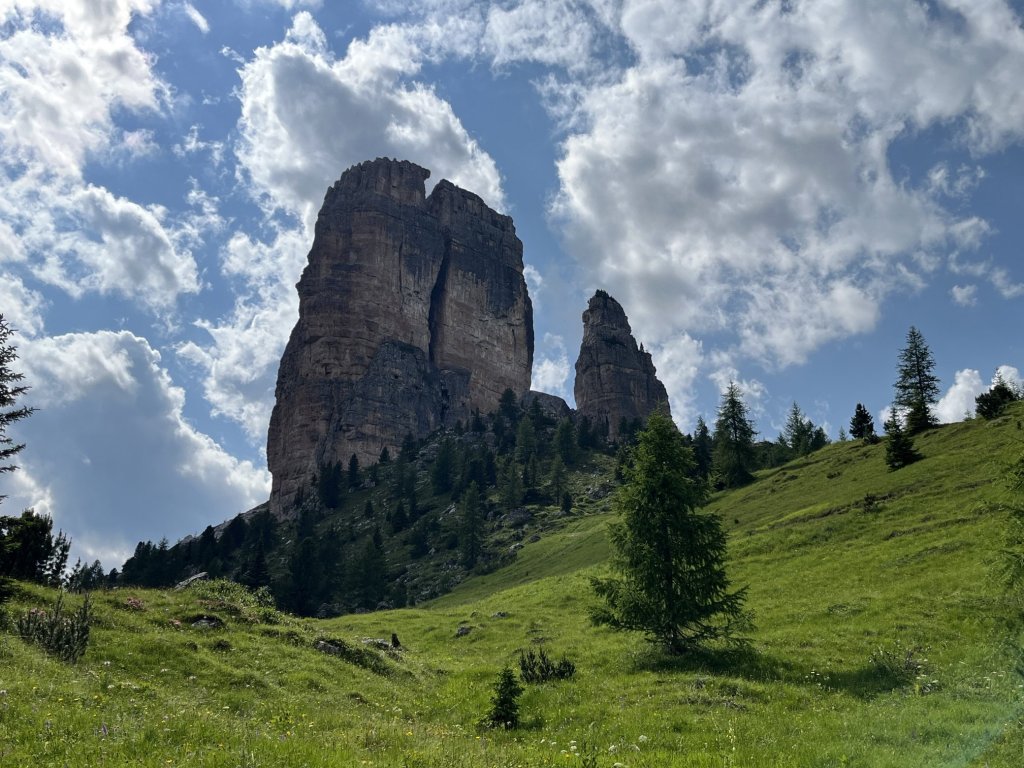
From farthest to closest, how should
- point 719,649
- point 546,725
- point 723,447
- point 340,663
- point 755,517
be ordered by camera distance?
1. point 723,447
2. point 755,517
3. point 719,649
4. point 340,663
5. point 546,725

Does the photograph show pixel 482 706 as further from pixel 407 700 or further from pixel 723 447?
pixel 723 447

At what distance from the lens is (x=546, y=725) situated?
17672 millimetres

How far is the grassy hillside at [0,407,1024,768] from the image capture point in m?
11.7

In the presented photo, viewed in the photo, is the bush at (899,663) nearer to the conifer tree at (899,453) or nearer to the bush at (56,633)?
the bush at (56,633)

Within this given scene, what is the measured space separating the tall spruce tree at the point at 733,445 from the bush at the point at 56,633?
7478cm

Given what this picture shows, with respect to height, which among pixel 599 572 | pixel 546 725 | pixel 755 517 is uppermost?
pixel 755 517

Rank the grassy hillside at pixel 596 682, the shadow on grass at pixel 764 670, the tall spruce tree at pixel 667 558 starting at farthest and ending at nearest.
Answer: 1. the tall spruce tree at pixel 667 558
2. the shadow on grass at pixel 764 670
3. the grassy hillside at pixel 596 682

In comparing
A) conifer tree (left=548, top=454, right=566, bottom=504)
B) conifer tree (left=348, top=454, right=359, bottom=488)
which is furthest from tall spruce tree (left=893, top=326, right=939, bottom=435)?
conifer tree (left=348, top=454, right=359, bottom=488)

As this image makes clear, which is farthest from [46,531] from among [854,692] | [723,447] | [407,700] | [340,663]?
[723,447]

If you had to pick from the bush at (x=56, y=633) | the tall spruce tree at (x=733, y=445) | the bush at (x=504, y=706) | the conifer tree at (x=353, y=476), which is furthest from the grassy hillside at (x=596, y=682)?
the conifer tree at (x=353, y=476)

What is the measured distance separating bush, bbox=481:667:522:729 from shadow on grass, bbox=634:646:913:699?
725 cm

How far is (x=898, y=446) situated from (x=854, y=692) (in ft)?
157

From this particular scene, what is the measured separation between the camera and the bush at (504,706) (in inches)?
712

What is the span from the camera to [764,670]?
22.4 metres
